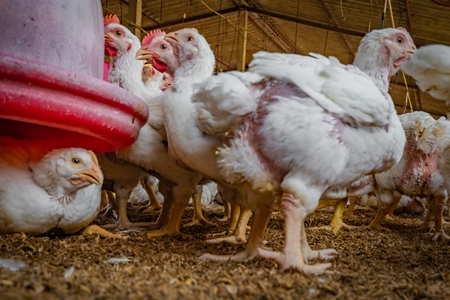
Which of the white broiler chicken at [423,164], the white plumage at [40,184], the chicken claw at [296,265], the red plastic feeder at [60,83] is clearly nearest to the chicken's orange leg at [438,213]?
the white broiler chicken at [423,164]

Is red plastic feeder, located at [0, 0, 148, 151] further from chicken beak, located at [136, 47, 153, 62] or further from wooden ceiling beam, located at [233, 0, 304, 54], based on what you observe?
wooden ceiling beam, located at [233, 0, 304, 54]

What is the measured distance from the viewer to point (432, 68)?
7.06 ft

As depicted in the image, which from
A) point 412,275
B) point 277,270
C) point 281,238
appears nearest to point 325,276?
point 277,270

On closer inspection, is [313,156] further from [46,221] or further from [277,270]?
[46,221]

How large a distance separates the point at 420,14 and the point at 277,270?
6.38 m

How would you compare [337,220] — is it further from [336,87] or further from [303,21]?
[303,21]

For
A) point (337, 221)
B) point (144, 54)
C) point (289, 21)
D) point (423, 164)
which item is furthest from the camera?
point (289, 21)

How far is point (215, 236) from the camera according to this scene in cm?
329

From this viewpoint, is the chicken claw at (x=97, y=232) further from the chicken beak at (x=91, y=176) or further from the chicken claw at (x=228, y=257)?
the chicken claw at (x=228, y=257)

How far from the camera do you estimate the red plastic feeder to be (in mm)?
1950

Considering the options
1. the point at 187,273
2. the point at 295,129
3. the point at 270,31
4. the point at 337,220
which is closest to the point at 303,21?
the point at 270,31

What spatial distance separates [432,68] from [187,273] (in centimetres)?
145

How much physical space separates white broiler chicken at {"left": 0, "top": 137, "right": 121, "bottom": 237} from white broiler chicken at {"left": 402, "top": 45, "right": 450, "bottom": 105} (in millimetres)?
1666

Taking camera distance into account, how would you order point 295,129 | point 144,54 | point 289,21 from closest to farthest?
point 295,129 < point 144,54 < point 289,21
